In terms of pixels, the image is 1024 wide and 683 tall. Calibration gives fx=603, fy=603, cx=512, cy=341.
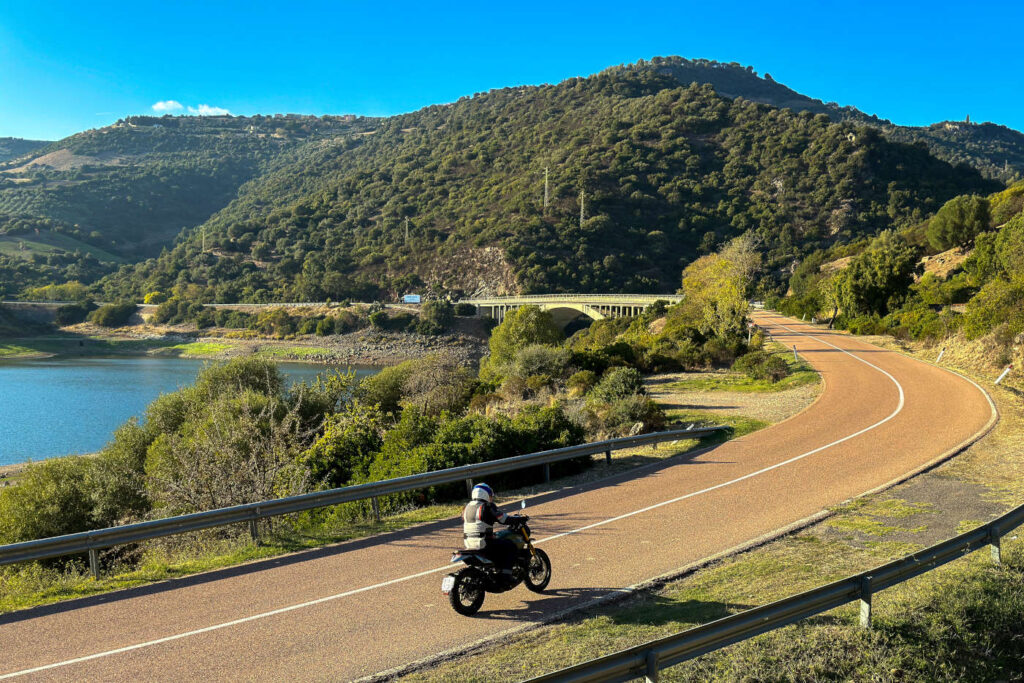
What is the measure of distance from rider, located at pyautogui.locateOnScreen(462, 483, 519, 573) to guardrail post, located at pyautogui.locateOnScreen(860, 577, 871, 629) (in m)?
3.52

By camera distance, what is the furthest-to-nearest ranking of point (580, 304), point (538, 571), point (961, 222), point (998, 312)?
point (580, 304) → point (961, 222) → point (998, 312) → point (538, 571)

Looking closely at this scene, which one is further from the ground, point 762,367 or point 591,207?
point 591,207

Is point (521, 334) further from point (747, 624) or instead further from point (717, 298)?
point (747, 624)

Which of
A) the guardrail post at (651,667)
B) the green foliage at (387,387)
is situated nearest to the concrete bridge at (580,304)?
the green foliage at (387,387)

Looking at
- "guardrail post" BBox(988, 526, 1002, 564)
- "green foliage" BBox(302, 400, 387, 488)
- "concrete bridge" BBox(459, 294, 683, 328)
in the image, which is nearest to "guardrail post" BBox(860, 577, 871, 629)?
"guardrail post" BBox(988, 526, 1002, 564)

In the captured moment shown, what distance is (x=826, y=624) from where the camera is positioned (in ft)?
20.2

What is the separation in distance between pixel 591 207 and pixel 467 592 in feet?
341

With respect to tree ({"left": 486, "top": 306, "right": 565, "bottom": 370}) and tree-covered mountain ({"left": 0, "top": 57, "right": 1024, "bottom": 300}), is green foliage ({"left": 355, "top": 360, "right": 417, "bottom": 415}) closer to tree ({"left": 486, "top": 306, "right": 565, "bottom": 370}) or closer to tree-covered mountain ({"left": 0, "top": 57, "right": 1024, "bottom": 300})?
tree ({"left": 486, "top": 306, "right": 565, "bottom": 370})

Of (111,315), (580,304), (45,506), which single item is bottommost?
(45,506)

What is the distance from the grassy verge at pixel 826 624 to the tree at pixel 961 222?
2414 inches

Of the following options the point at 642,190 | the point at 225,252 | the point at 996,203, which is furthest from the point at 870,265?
the point at 225,252

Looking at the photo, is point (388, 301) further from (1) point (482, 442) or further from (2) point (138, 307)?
(1) point (482, 442)

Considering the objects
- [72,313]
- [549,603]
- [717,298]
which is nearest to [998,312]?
[717,298]

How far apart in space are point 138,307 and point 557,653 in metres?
126
